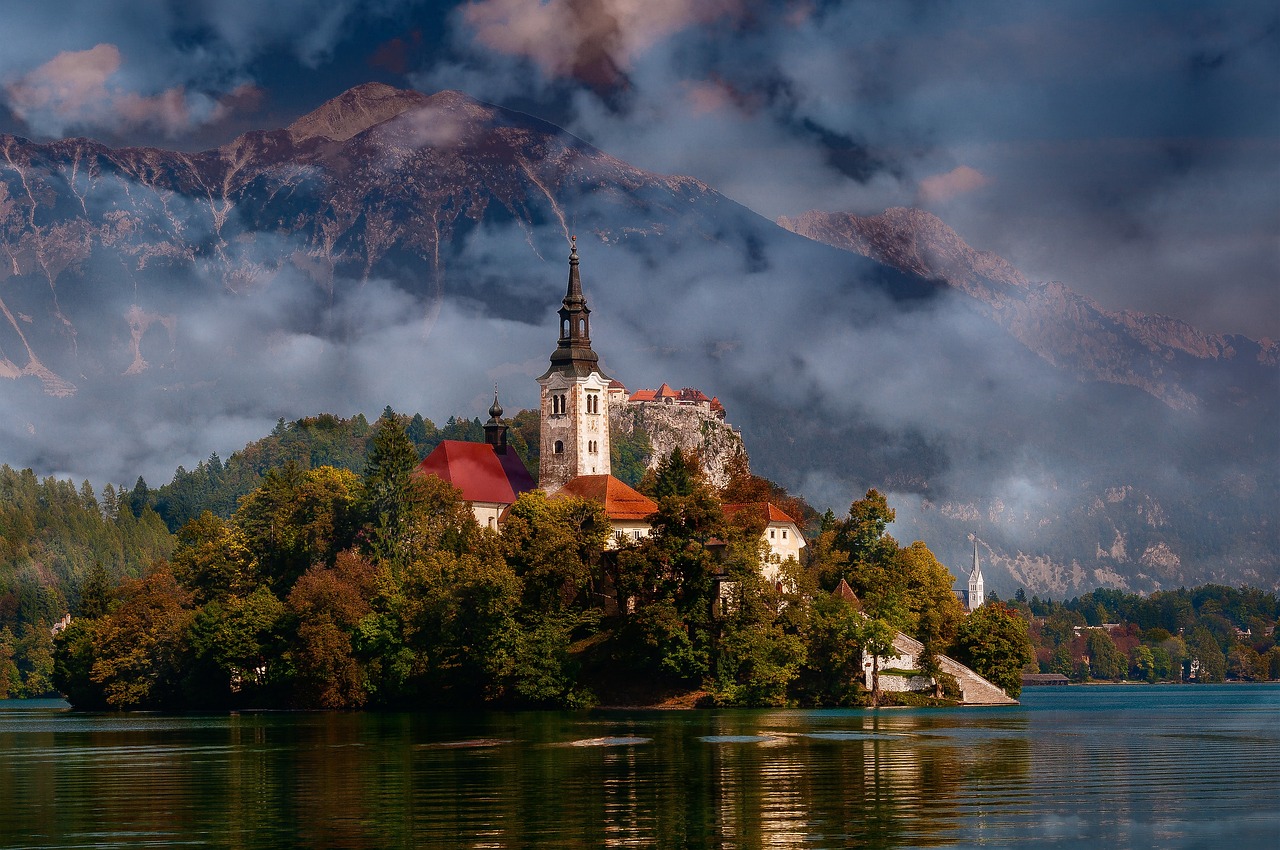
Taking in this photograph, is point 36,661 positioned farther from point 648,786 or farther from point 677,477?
point 648,786

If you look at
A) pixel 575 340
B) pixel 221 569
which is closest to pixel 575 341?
pixel 575 340

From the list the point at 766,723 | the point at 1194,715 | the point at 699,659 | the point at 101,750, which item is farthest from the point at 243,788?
the point at 1194,715

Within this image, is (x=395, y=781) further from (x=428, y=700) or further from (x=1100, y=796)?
(x=428, y=700)

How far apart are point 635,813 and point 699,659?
200 feet

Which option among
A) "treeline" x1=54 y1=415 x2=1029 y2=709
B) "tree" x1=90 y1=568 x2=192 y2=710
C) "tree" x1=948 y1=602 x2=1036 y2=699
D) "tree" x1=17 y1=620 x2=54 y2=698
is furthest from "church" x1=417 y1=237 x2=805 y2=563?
"tree" x1=17 y1=620 x2=54 y2=698

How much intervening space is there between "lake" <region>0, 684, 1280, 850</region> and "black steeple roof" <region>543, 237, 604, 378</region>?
2425 inches

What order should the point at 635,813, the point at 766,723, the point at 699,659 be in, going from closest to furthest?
the point at 635,813
the point at 766,723
the point at 699,659

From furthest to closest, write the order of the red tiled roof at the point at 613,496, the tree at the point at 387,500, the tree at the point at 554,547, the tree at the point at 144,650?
the red tiled roof at the point at 613,496
the tree at the point at 387,500
the tree at the point at 144,650
the tree at the point at 554,547

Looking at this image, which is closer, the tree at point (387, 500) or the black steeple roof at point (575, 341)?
the tree at point (387, 500)

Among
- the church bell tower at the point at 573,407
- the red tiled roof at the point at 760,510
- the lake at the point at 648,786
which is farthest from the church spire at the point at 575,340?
the lake at the point at 648,786

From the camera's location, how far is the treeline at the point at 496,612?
99.2 metres

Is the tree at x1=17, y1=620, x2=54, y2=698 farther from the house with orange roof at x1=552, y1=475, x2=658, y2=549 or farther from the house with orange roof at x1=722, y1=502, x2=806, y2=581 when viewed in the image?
the house with orange roof at x1=722, y1=502, x2=806, y2=581

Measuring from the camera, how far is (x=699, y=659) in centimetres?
9894

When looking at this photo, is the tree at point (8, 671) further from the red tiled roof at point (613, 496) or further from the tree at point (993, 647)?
the tree at point (993, 647)
